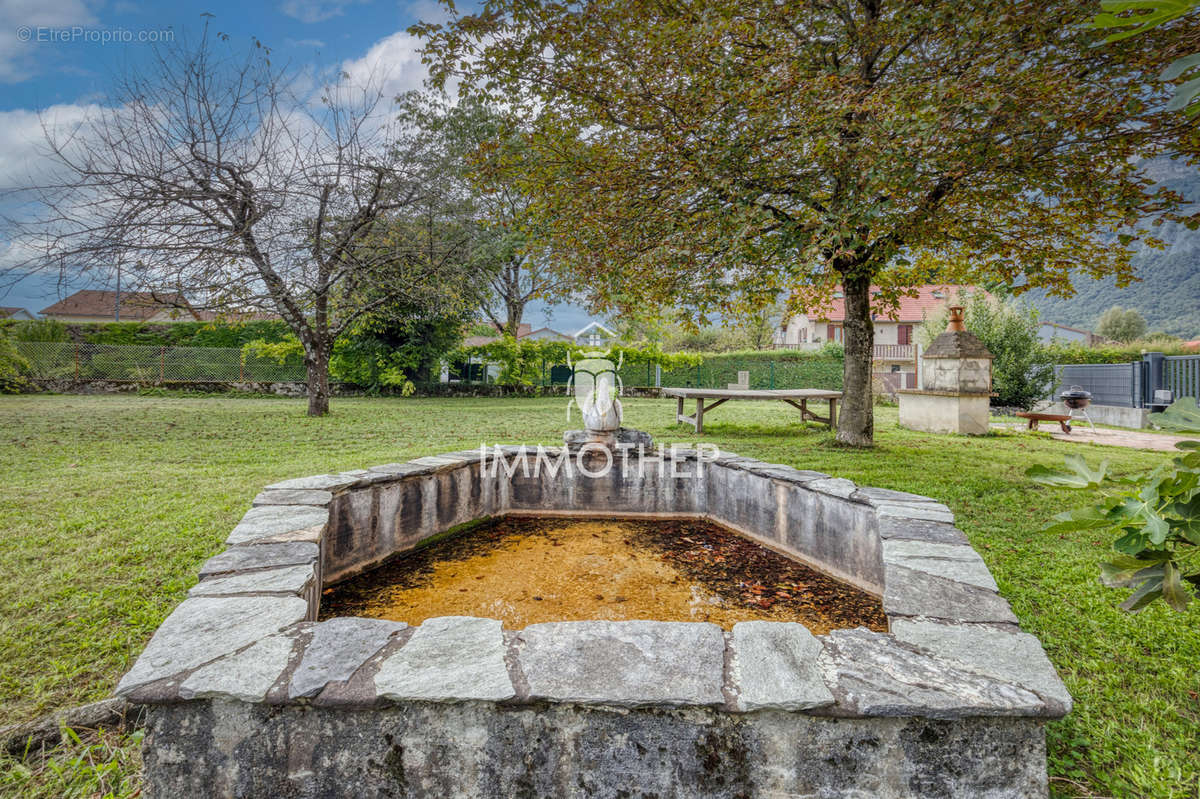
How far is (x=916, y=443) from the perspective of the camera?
7.30 meters

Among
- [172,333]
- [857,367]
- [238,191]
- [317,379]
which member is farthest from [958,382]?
[172,333]

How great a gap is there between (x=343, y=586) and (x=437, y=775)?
166 cm

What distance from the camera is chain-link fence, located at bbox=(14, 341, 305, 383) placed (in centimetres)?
1466

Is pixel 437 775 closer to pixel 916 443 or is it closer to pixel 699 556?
pixel 699 556

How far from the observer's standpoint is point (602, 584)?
8.85 ft

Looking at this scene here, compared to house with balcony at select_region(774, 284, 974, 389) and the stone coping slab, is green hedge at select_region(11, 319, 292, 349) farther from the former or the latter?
house with balcony at select_region(774, 284, 974, 389)

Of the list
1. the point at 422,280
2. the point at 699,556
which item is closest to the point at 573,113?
the point at 699,556

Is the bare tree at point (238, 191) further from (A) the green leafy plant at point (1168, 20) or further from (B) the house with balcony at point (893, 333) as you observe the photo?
(B) the house with balcony at point (893, 333)

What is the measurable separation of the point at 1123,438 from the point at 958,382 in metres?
2.55

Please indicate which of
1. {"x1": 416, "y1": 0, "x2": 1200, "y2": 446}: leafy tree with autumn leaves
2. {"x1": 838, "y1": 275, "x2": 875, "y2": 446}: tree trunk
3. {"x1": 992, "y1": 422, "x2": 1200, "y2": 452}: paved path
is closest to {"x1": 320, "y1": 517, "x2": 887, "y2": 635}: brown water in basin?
{"x1": 416, "y1": 0, "x2": 1200, "y2": 446}: leafy tree with autumn leaves

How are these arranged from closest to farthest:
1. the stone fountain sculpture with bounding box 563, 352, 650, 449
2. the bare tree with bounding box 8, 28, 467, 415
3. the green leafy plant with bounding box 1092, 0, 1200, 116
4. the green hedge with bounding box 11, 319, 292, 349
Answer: the green leafy plant with bounding box 1092, 0, 1200, 116 < the stone fountain sculpture with bounding box 563, 352, 650, 449 < the bare tree with bounding box 8, 28, 467, 415 < the green hedge with bounding box 11, 319, 292, 349

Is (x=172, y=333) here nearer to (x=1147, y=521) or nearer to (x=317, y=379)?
(x=317, y=379)

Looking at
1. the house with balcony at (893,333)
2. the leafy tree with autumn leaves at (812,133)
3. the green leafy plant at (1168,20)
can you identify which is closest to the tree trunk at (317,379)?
the leafy tree with autumn leaves at (812,133)

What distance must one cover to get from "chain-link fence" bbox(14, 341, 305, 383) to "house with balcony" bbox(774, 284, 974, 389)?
58.7 feet
